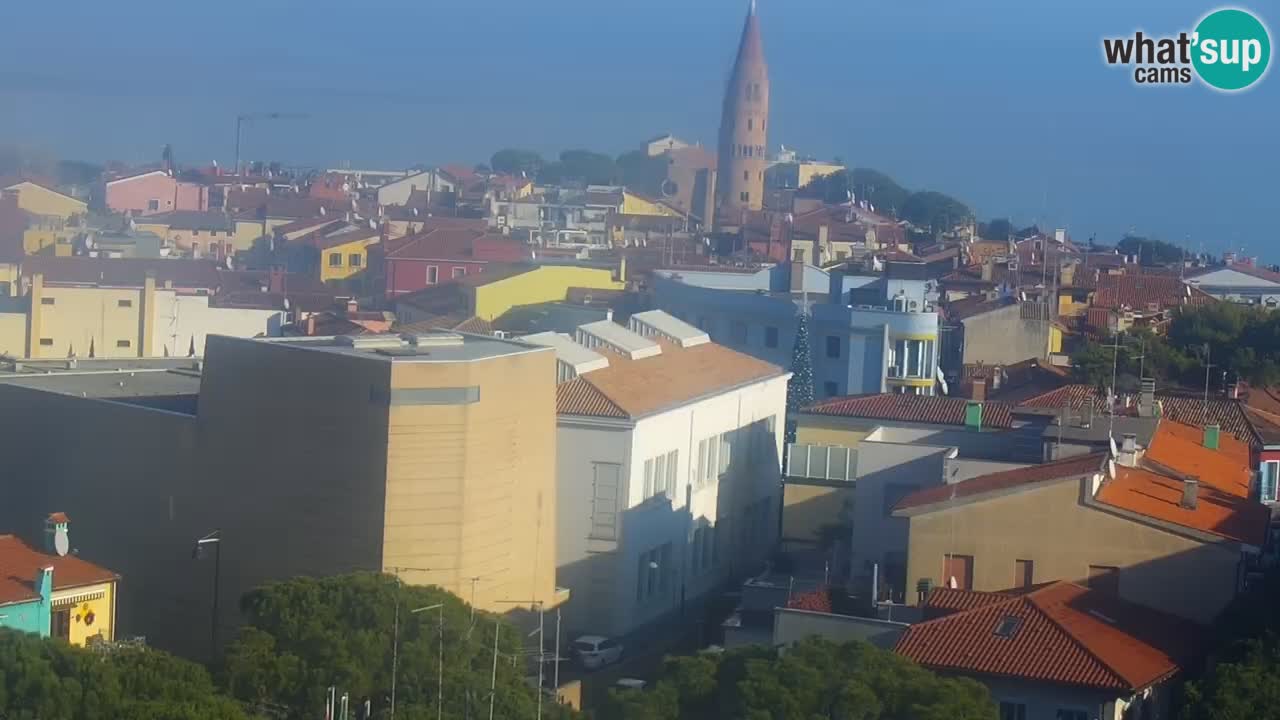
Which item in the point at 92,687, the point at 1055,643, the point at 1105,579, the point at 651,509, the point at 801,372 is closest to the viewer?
the point at 92,687

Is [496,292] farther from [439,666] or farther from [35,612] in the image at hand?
[439,666]

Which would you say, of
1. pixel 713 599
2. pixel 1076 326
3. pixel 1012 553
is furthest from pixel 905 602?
pixel 1076 326

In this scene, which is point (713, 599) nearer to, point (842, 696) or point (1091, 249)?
point (842, 696)

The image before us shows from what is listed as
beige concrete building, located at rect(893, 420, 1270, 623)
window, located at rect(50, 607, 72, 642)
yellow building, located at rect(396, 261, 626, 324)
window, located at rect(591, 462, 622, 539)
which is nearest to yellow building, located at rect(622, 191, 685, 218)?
yellow building, located at rect(396, 261, 626, 324)

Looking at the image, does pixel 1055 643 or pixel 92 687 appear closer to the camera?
pixel 92 687

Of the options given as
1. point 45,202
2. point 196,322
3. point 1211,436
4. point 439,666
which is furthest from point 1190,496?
point 45,202

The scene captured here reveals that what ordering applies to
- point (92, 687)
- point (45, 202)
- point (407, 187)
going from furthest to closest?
point (407, 187)
point (45, 202)
point (92, 687)

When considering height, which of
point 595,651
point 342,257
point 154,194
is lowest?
point 595,651

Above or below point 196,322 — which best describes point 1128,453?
above
